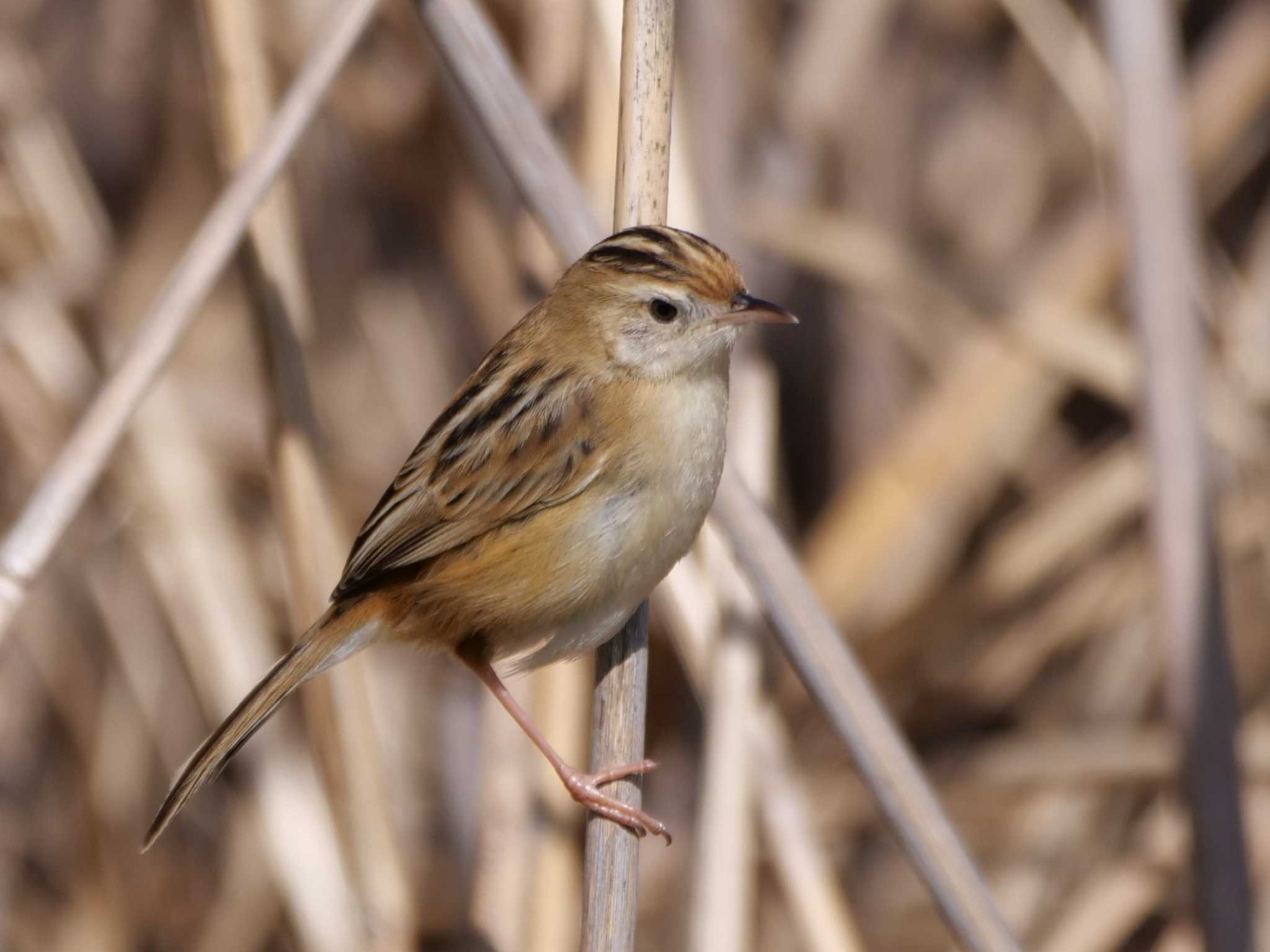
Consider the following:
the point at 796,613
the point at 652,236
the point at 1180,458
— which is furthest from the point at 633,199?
the point at 1180,458

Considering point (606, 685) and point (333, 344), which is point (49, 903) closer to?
point (333, 344)

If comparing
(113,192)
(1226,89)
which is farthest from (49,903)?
(1226,89)

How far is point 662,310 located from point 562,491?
37 centimetres

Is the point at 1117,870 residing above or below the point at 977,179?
below

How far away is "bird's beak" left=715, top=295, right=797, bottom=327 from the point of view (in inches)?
97.3

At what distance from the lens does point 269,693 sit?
2.52m

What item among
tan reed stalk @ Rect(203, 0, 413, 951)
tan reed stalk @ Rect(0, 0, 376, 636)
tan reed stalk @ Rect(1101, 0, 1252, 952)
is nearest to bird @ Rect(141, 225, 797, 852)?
tan reed stalk @ Rect(203, 0, 413, 951)

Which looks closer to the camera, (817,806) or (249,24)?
(249,24)

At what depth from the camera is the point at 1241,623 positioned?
14.1 ft

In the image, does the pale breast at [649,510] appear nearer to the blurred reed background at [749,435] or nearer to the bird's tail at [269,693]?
the bird's tail at [269,693]

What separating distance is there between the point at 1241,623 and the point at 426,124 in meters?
2.89

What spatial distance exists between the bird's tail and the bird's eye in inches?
30.8

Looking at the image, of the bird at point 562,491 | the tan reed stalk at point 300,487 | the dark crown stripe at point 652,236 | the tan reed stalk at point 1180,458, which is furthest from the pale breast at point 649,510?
the tan reed stalk at point 1180,458

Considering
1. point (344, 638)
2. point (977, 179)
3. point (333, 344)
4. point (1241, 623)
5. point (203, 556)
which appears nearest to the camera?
point (344, 638)
